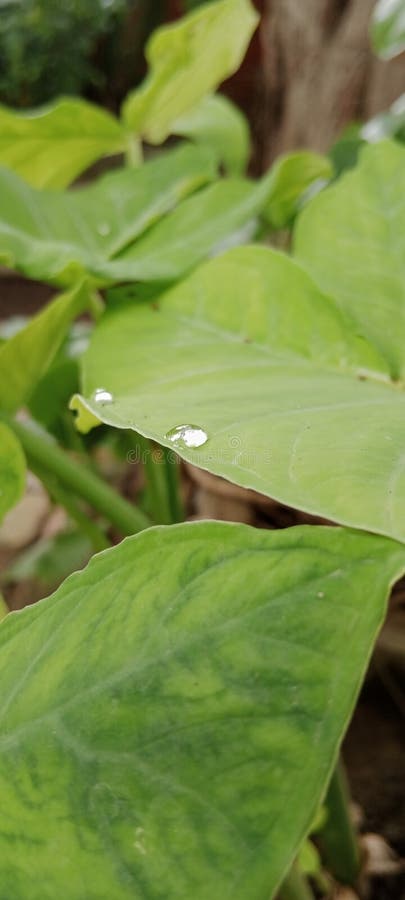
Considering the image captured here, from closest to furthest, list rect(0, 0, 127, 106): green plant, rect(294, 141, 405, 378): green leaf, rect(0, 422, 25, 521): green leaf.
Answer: rect(0, 422, 25, 521): green leaf < rect(294, 141, 405, 378): green leaf < rect(0, 0, 127, 106): green plant

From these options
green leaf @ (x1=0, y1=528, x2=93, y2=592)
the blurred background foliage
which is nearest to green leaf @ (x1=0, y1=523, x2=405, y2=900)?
green leaf @ (x1=0, y1=528, x2=93, y2=592)

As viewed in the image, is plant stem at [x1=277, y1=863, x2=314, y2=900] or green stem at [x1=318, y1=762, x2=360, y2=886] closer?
plant stem at [x1=277, y1=863, x2=314, y2=900]

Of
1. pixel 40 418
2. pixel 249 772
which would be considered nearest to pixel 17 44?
pixel 40 418

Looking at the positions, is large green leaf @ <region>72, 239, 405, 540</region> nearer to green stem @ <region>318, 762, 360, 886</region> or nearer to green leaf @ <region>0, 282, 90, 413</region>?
green leaf @ <region>0, 282, 90, 413</region>

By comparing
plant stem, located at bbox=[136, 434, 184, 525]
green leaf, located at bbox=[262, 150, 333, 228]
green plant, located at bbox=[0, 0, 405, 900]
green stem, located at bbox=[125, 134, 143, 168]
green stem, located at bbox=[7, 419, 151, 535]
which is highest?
green plant, located at bbox=[0, 0, 405, 900]

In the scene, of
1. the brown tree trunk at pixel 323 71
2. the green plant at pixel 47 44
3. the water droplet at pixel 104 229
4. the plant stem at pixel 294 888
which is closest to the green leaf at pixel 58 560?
the water droplet at pixel 104 229

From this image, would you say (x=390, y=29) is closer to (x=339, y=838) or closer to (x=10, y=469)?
(x=10, y=469)

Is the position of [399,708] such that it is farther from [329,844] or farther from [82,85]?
[82,85]

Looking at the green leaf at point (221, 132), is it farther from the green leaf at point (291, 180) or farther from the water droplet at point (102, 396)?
the water droplet at point (102, 396)
